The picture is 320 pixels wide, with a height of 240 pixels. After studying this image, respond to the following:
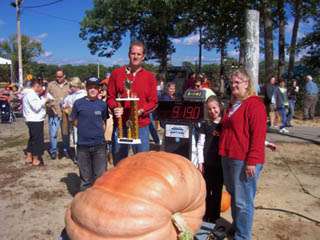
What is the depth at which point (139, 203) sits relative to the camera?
3059 millimetres

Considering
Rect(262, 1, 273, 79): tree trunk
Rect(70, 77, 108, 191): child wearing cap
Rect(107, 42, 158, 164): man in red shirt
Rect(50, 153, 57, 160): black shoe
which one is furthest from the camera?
Rect(262, 1, 273, 79): tree trunk

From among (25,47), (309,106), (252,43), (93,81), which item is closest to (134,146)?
(93,81)

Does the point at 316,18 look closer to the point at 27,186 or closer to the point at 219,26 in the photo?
the point at 219,26

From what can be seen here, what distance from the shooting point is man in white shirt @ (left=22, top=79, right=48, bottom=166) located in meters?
7.43

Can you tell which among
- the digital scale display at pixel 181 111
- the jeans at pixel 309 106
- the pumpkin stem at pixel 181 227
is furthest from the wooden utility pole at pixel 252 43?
→ the jeans at pixel 309 106

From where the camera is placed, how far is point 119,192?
3148 mm

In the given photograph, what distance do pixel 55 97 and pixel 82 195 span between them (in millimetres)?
5354

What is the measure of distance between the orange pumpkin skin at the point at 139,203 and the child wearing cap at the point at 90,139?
70.2 inches

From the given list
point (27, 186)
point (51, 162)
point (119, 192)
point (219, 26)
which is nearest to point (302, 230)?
point (119, 192)

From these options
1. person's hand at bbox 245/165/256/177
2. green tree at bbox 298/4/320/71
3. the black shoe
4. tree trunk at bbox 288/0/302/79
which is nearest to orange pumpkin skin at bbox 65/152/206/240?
person's hand at bbox 245/165/256/177

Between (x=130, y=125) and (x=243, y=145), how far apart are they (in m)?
1.31

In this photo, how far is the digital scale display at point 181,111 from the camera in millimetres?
5426

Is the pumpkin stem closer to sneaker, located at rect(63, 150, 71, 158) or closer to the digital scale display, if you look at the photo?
the digital scale display

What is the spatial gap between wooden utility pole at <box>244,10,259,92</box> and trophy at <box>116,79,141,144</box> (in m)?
3.99
